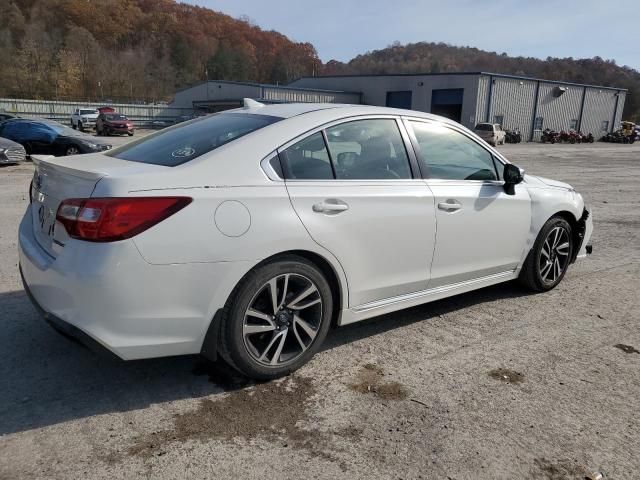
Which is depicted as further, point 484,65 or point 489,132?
point 484,65

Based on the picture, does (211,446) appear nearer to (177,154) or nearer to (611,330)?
(177,154)

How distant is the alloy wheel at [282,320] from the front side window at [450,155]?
1.36 m

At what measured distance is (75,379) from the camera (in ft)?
10.5

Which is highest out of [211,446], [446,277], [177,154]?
[177,154]

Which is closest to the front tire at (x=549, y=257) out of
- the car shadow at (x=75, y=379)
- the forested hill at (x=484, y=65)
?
the car shadow at (x=75, y=379)

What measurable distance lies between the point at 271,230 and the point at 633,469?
217 centimetres

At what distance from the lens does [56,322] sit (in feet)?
9.37

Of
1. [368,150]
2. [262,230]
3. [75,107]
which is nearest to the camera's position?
[262,230]

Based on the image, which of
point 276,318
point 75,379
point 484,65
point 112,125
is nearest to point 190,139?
point 276,318

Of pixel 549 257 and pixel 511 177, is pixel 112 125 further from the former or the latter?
pixel 511 177

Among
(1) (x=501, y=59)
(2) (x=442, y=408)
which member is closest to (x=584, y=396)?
(2) (x=442, y=408)

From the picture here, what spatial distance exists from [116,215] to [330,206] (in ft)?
4.09

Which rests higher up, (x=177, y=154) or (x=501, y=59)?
(x=501, y=59)

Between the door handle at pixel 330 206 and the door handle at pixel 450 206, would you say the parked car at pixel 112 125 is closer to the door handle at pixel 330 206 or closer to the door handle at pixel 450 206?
the door handle at pixel 450 206
